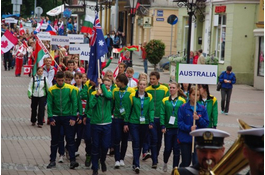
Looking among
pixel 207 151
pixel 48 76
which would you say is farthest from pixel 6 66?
pixel 207 151

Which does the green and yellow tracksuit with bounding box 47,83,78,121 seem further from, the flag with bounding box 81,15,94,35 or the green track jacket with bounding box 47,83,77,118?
the flag with bounding box 81,15,94,35

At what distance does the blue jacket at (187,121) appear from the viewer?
9648mm

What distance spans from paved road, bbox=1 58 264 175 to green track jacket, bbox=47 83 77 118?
98cm

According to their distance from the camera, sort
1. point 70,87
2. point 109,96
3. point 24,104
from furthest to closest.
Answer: point 24,104, point 70,87, point 109,96

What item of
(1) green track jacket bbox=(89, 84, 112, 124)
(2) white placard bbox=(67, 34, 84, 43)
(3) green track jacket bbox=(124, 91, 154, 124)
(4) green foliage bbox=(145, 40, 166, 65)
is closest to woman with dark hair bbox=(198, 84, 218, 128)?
(3) green track jacket bbox=(124, 91, 154, 124)

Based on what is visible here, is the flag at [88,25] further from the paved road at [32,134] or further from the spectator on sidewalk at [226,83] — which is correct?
the spectator on sidewalk at [226,83]

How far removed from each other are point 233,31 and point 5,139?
20261 mm

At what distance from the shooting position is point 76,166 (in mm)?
11492

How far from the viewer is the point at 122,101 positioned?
11438 mm

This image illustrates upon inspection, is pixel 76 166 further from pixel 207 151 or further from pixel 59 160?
pixel 207 151

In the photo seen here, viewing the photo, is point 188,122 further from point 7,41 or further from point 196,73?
point 7,41

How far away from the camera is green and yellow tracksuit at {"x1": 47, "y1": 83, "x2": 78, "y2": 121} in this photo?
11352 millimetres

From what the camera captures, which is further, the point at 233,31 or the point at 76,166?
the point at 233,31

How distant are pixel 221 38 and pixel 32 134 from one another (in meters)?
20.7
